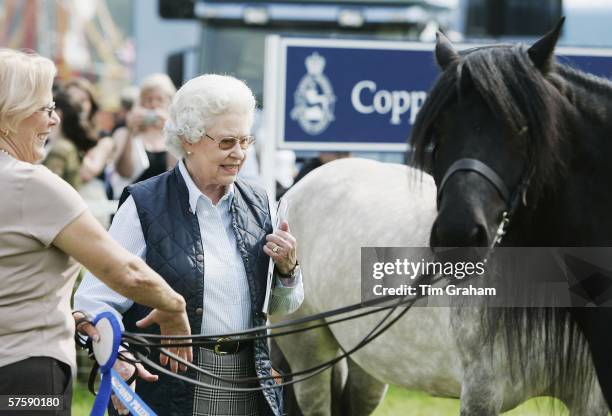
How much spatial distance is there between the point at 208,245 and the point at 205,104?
1.48 feet

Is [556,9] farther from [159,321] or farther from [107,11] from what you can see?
[159,321]

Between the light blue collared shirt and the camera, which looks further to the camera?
the camera

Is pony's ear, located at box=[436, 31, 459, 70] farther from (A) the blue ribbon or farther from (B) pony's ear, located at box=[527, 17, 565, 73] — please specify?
(A) the blue ribbon

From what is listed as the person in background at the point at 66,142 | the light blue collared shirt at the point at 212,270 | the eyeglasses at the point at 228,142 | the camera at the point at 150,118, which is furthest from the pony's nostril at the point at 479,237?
the person in background at the point at 66,142

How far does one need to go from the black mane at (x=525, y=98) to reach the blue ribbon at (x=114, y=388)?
1.09 metres

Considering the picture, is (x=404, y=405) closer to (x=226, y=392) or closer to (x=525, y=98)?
(x=226, y=392)

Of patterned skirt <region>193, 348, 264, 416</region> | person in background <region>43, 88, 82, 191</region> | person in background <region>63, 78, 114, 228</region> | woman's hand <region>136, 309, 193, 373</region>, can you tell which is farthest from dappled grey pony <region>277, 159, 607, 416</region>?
person in background <region>43, 88, 82, 191</region>

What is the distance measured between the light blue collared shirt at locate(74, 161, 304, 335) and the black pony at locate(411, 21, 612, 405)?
0.67 m

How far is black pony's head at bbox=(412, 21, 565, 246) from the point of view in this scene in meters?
3.19

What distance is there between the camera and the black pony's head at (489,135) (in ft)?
10.5

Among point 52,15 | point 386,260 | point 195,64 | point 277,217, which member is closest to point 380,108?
point 386,260

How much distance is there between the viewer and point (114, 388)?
10.3ft

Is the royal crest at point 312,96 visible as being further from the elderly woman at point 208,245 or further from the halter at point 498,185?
the halter at point 498,185

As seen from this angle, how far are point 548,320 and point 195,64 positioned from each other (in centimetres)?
1164
